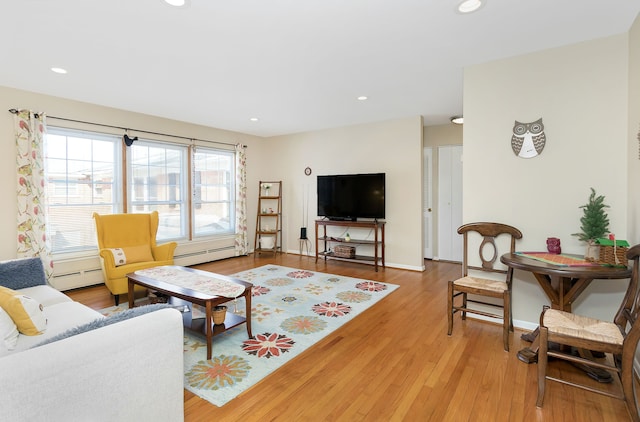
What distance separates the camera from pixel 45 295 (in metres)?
2.65

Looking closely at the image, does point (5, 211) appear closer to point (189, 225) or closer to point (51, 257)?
point (51, 257)

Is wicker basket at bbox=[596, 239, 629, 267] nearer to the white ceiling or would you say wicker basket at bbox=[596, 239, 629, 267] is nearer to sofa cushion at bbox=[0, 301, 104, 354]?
the white ceiling

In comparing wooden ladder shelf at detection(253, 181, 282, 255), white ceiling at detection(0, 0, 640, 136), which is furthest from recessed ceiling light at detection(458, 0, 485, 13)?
wooden ladder shelf at detection(253, 181, 282, 255)

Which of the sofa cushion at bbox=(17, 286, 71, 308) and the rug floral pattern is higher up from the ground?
the sofa cushion at bbox=(17, 286, 71, 308)

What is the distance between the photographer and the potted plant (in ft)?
7.73

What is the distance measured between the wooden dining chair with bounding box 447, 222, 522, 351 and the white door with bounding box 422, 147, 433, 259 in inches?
113

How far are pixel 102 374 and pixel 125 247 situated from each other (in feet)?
10.4

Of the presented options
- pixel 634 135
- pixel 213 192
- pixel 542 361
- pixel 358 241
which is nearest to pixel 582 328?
pixel 542 361

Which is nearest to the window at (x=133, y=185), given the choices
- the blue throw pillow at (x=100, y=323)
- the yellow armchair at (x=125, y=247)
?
the yellow armchair at (x=125, y=247)

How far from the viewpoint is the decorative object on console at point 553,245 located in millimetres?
2612

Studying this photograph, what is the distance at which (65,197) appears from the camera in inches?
165

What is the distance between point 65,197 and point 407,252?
5033 mm

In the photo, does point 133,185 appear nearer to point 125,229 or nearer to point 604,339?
point 125,229

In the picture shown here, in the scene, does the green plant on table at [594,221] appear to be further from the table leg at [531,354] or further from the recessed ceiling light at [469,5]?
the recessed ceiling light at [469,5]
